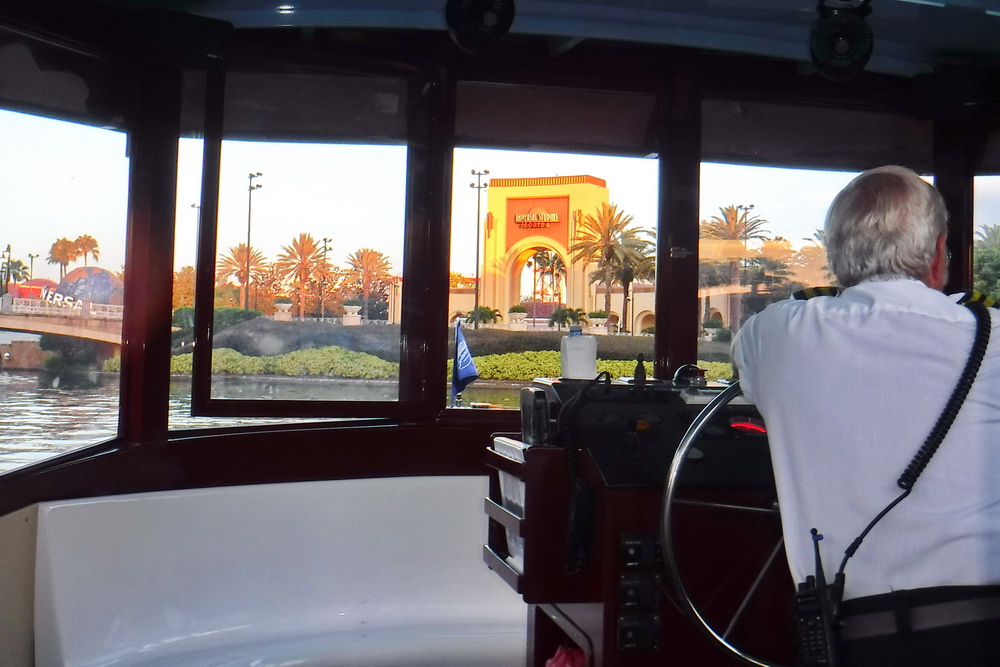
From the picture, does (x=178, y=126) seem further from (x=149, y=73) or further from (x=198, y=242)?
(x=198, y=242)

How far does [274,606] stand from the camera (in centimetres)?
317

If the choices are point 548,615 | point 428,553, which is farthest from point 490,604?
point 548,615

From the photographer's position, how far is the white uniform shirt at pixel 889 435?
1128 mm

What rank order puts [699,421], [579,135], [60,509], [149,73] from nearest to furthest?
[699,421] → [60,509] → [149,73] → [579,135]

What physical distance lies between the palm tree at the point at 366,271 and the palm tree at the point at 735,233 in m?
1.31

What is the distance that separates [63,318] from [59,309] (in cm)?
3

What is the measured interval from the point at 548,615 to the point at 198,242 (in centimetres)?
187

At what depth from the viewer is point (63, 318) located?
2811 mm

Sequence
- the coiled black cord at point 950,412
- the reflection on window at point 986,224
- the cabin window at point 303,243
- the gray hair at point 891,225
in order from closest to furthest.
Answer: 1. the coiled black cord at point 950,412
2. the gray hair at point 891,225
3. the cabin window at point 303,243
4. the reflection on window at point 986,224

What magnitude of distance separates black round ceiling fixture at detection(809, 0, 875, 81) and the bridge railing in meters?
2.53

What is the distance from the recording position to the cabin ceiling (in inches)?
122

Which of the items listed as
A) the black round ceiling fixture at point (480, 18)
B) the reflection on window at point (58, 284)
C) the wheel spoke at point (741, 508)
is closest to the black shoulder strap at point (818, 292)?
the wheel spoke at point (741, 508)

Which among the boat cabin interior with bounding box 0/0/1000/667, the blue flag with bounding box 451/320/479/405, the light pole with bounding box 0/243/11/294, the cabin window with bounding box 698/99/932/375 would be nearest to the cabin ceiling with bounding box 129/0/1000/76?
the boat cabin interior with bounding box 0/0/1000/667

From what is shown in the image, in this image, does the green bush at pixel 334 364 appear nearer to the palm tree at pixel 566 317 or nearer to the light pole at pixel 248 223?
the light pole at pixel 248 223
